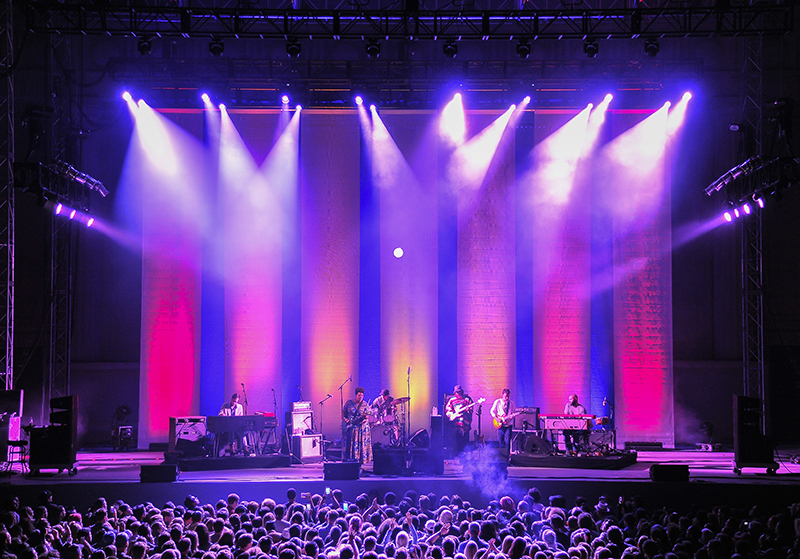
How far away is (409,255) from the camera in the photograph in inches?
637

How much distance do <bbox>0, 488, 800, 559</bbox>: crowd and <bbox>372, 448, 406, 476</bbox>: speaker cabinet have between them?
3032 millimetres

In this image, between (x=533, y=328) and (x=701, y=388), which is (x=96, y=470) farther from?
Result: (x=701, y=388)

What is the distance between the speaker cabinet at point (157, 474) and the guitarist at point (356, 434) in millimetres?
3662

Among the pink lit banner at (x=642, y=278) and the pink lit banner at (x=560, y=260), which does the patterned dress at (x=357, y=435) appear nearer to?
the pink lit banner at (x=560, y=260)

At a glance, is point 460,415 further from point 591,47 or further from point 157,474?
point 591,47

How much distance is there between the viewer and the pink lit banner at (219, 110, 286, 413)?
15836 millimetres

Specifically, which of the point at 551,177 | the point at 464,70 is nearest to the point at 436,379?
the point at 551,177

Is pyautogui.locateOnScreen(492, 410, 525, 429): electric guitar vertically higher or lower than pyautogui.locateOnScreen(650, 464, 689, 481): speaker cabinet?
higher

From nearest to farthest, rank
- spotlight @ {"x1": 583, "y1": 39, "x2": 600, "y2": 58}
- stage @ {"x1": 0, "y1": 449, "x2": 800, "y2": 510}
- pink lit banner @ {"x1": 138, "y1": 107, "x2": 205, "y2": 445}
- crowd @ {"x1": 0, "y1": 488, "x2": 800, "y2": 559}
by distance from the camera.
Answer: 1. crowd @ {"x1": 0, "y1": 488, "x2": 800, "y2": 559}
2. stage @ {"x1": 0, "y1": 449, "x2": 800, "y2": 510}
3. spotlight @ {"x1": 583, "y1": 39, "x2": 600, "y2": 58}
4. pink lit banner @ {"x1": 138, "y1": 107, "x2": 205, "y2": 445}

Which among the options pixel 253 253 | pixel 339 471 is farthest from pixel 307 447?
pixel 253 253

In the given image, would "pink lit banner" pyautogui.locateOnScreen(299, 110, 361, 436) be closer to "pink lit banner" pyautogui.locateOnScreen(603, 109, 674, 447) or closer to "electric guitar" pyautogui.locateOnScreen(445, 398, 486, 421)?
"electric guitar" pyautogui.locateOnScreen(445, 398, 486, 421)

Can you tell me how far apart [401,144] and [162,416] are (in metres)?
8.01

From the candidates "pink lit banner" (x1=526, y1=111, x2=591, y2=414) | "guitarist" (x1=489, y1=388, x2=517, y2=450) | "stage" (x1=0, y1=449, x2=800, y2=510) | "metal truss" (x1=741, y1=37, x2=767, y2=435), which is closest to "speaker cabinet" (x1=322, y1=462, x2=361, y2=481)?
"stage" (x1=0, y1=449, x2=800, y2=510)

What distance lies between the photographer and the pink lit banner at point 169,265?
51.7ft
